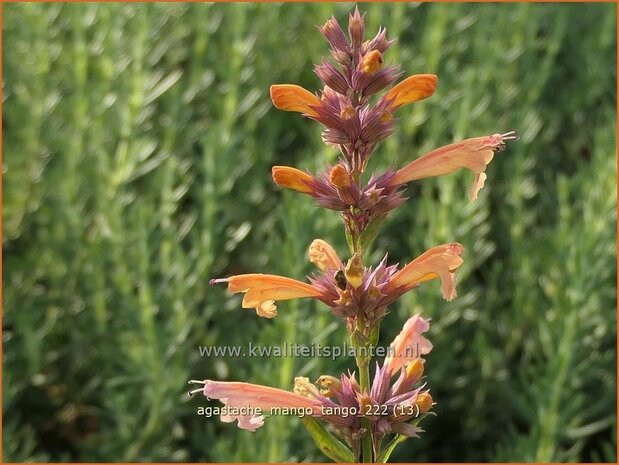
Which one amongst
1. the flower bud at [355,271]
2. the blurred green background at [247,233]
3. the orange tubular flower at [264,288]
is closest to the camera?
the flower bud at [355,271]

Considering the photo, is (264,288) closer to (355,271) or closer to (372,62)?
(355,271)

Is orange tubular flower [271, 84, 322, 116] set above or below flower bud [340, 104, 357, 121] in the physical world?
above

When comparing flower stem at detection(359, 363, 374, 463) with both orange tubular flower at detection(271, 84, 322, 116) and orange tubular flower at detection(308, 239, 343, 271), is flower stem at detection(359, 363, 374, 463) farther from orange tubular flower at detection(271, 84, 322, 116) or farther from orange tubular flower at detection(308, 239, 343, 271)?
orange tubular flower at detection(271, 84, 322, 116)

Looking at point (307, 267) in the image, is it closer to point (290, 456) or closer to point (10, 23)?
point (290, 456)

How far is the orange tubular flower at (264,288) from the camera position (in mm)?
1039

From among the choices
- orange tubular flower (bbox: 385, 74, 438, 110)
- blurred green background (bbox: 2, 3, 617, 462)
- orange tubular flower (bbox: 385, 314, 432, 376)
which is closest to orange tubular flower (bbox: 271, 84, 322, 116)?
orange tubular flower (bbox: 385, 74, 438, 110)

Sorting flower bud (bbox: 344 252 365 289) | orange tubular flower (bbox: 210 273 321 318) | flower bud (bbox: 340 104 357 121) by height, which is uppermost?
flower bud (bbox: 340 104 357 121)

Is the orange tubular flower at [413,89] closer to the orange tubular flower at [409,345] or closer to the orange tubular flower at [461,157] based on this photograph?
the orange tubular flower at [461,157]

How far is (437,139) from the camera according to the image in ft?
7.64

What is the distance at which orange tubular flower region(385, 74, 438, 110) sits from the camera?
1.01 metres

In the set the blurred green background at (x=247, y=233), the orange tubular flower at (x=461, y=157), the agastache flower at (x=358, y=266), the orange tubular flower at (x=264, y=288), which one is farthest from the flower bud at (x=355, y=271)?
the blurred green background at (x=247, y=233)

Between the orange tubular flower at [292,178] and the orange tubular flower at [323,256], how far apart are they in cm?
8

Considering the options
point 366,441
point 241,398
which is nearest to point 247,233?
point 241,398

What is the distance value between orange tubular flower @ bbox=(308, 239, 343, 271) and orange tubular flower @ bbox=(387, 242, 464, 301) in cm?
10
